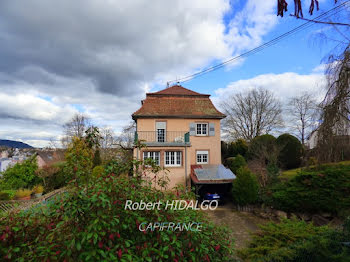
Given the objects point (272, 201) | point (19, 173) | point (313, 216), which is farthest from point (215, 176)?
point (19, 173)

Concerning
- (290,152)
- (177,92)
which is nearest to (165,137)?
(177,92)

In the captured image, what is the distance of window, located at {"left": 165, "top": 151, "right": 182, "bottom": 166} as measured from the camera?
1552 centimetres

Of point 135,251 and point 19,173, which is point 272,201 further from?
point 19,173

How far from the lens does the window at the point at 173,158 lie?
15.5 m

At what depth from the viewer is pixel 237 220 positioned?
36.1 feet

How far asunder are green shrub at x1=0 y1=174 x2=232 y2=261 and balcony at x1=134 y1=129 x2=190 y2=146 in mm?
12548

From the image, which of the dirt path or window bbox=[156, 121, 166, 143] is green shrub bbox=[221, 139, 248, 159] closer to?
the dirt path

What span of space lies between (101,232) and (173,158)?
539 inches

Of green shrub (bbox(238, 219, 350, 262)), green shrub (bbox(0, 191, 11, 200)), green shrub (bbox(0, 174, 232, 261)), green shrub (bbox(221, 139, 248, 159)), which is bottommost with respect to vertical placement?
green shrub (bbox(0, 191, 11, 200))

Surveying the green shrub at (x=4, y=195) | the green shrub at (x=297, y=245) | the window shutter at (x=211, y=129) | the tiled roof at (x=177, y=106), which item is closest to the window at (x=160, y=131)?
the tiled roof at (x=177, y=106)

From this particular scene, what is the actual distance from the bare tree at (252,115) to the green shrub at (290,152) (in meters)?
9.14

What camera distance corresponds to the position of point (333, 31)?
16.5 feet

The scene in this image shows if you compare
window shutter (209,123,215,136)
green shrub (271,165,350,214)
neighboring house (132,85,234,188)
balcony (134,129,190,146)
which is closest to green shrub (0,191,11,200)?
balcony (134,129,190,146)

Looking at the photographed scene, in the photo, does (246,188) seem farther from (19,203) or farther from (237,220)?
(19,203)
